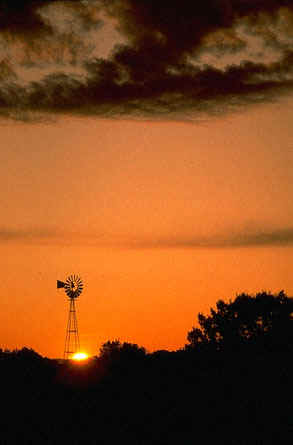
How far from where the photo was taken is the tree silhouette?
99.8 metres

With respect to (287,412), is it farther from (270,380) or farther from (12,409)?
(12,409)

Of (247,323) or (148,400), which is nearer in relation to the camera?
(148,400)

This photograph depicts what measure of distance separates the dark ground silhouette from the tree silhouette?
23826mm

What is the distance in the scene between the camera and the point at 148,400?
172ft

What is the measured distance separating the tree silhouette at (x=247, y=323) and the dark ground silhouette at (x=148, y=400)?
23826mm

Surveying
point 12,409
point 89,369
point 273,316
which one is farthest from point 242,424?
point 273,316

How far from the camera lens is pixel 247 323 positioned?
104875 mm

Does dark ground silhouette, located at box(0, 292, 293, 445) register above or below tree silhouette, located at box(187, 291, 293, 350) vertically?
below

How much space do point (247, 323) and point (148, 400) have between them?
53.9 meters

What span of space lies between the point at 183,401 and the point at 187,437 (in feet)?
20.8

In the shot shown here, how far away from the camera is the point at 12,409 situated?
165 feet

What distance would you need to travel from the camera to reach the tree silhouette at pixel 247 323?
9975cm

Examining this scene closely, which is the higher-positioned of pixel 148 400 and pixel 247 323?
pixel 247 323

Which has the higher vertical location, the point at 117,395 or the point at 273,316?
the point at 273,316
